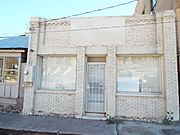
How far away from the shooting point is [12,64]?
12062mm

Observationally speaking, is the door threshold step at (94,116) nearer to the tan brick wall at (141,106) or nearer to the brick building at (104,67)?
the brick building at (104,67)

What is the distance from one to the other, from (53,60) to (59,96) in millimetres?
2037

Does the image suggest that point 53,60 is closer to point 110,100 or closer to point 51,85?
point 51,85

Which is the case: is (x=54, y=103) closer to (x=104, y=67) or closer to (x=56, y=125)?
(x=56, y=125)

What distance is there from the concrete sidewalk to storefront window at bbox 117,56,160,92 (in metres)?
2.31

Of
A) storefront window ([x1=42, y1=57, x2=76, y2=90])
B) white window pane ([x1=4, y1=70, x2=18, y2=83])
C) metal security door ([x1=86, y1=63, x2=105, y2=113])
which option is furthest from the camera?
white window pane ([x1=4, y1=70, x2=18, y2=83])

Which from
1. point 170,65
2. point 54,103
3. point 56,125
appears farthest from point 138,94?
point 54,103

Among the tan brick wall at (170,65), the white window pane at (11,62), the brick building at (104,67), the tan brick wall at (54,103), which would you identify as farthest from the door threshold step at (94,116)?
the white window pane at (11,62)

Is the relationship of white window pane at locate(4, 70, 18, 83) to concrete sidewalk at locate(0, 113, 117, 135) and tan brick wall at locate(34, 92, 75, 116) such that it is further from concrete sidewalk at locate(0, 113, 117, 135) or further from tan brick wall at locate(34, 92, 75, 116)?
concrete sidewalk at locate(0, 113, 117, 135)

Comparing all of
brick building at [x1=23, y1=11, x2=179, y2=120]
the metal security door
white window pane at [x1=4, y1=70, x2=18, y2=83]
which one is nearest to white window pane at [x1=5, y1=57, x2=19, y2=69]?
white window pane at [x1=4, y1=70, x2=18, y2=83]

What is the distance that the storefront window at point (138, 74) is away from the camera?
31.3ft

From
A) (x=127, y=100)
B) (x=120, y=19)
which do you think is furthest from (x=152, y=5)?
(x=127, y=100)

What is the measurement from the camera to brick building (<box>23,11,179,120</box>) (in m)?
9.12

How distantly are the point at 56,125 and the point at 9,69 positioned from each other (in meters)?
5.82
